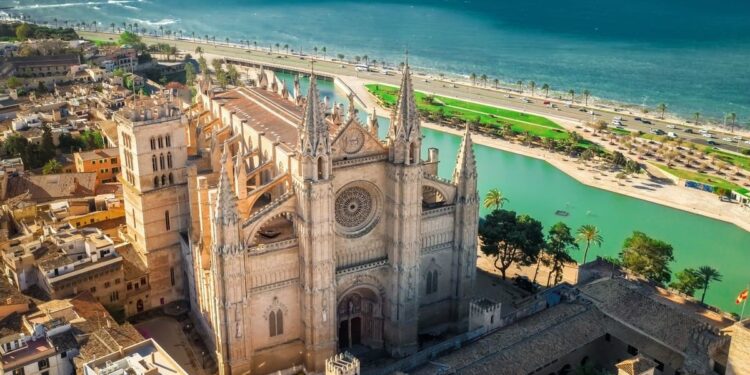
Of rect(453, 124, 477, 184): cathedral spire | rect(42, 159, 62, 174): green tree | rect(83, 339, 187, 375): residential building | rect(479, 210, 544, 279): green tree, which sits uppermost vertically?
rect(453, 124, 477, 184): cathedral spire

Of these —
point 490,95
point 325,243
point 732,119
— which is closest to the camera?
point 325,243

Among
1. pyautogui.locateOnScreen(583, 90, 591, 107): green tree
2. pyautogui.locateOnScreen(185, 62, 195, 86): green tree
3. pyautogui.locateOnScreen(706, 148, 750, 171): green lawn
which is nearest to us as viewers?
pyautogui.locateOnScreen(706, 148, 750, 171): green lawn

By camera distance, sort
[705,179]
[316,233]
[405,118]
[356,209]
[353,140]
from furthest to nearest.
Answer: [705,179] → [356,209] → [405,118] → [353,140] → [316,233]

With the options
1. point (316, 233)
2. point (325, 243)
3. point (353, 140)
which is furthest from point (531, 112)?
point (316, 233)

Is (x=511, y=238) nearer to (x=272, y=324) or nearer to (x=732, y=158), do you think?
(x=272, y=324)

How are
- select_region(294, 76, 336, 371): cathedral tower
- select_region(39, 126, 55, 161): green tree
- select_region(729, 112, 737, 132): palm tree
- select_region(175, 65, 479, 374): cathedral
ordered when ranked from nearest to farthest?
select_region(294, 76, 336, 371): cathedral tower → select_region(175, 65, 479, 374): cathedral → select_region(39, 126, 55, 161): green tree → select_region(729, 112, 737, 132): palm tree

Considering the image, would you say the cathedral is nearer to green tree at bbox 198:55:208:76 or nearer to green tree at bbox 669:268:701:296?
green tree at bbox 669:268:701:296

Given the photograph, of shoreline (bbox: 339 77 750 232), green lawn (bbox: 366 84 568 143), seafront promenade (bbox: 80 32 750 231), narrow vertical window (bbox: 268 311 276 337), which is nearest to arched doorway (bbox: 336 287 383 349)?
narrow vertical window (bbox: 268 311 276 337)
